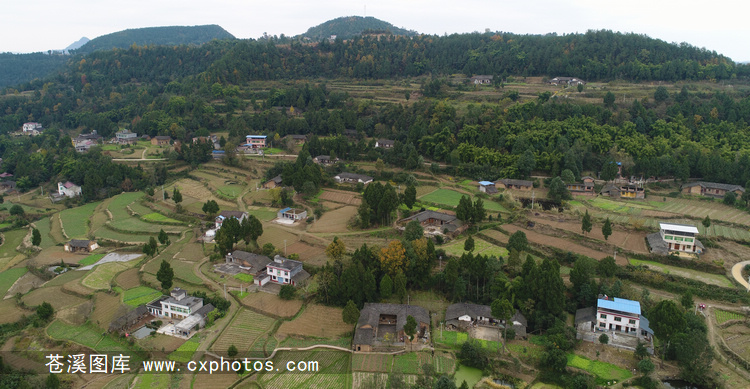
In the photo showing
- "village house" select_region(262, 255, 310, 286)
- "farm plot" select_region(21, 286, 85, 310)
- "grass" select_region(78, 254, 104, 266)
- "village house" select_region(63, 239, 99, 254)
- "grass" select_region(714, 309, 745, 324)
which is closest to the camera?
"grass" select_region(714, 309, 745, 324)

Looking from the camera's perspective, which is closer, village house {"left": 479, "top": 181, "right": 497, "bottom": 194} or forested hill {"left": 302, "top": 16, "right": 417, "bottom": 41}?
village house {"left": 479, "top": 181, "right": 497, "bottom": 194}

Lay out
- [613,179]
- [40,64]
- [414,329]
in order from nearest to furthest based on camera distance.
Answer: [414,329]
[613,179]
[40,64]

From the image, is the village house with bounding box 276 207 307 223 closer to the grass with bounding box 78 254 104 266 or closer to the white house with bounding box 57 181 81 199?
the grass with bounding box 78 254 104 266

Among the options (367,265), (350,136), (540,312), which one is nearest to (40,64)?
(350,136)

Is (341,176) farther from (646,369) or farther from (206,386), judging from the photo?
(646,369)

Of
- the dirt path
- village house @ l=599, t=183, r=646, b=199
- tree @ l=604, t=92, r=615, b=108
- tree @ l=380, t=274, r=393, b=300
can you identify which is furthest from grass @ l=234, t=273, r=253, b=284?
tree @ l=604, t=92, r=615, b=108
